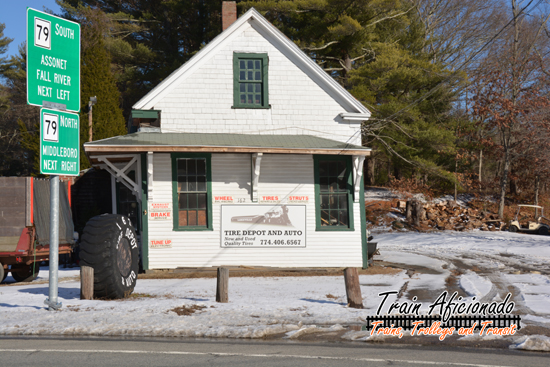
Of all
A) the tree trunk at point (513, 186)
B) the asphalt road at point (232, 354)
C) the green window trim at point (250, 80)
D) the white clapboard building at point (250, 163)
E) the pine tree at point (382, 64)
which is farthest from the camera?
the tree trunk at point (513, 186)

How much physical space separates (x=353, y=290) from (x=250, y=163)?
615 centimetres

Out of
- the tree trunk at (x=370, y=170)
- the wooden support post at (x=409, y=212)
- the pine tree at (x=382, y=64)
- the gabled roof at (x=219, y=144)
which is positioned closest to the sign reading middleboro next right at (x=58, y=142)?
the gabled roof at (x=219, y=144)

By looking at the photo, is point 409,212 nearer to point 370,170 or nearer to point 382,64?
point 382,64

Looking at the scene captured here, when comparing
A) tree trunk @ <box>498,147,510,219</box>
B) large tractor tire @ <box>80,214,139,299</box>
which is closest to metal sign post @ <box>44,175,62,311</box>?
large tractor tire @ <box>80,214,139,299</box>

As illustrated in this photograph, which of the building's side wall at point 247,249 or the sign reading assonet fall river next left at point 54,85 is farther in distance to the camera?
the building's side wall at point 247,249

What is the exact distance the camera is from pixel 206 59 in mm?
14656

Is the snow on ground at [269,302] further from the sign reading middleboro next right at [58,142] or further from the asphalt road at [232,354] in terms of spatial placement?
the sign reading middleboro next right at [58,142]

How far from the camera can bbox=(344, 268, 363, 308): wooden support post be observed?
29.6 feet

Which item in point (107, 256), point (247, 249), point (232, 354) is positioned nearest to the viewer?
point (232, 354)

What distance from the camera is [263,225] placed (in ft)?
46.9

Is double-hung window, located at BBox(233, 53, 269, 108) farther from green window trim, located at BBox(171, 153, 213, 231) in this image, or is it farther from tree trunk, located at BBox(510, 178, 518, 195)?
tree trunk, located at BBox(510, 178, 518, 195)

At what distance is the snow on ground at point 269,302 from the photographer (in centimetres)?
725

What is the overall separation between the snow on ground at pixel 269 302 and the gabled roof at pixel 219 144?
342cm

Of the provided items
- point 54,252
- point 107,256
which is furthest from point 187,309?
point 54,252
